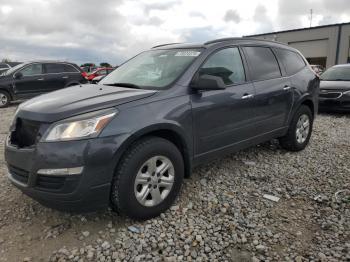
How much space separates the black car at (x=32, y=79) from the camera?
11.4 meters

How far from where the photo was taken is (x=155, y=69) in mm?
3844

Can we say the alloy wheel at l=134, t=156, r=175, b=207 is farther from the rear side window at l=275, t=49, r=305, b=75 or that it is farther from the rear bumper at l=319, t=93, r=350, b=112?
the rear bumper at l=319, t=93, r=350, b=112

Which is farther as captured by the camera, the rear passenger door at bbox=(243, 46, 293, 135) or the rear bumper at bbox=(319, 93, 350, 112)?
the rear bumper at bbox=(319, 93, 350, 112)

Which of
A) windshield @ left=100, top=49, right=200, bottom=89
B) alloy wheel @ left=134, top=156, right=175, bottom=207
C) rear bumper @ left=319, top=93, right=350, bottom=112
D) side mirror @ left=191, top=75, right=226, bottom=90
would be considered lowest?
alloy wheel @ left=134, top=156, right=175, bottom=207

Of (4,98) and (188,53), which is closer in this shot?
(188,53)

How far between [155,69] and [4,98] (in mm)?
9543

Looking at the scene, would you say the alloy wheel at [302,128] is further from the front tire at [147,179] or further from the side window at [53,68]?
the side window at [53,68]

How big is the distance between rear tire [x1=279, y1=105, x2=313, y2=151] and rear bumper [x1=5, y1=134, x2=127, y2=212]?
10.8 ft

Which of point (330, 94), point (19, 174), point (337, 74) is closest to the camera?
point (19, 174)

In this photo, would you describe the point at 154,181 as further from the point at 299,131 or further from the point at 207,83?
the point at 299,131

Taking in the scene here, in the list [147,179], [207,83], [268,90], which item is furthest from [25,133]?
[268,90]

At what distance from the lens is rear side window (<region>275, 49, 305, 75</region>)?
4.98m

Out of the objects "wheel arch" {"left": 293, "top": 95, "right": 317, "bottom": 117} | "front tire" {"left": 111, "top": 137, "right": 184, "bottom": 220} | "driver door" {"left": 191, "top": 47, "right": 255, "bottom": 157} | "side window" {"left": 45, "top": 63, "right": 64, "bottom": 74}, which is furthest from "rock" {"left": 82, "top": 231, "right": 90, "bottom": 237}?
"side window" {"left": 45, "top": 63, "right": 64, "bottom": 74}

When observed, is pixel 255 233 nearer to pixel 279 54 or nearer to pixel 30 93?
pixel 279 54
